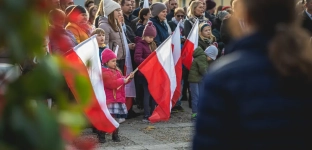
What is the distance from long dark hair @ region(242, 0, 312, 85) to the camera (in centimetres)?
186

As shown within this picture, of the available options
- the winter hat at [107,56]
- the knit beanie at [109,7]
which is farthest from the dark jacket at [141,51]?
the winter hat at [107,56]

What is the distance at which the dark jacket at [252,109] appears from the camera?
73.6 inches

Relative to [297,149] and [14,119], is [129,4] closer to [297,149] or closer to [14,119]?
[297,149]

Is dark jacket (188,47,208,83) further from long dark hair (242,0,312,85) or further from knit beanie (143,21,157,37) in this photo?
long dark hair (242,0,312,85)

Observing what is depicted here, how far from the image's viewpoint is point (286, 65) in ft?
6.09

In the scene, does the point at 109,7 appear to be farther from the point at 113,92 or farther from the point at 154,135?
the point at 154,135

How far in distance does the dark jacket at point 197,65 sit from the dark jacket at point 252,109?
26.6 feet

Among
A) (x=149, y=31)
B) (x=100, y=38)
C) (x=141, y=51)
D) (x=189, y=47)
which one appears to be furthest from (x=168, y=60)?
(x=100, y=38)

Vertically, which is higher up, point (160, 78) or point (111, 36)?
point (111, 36)

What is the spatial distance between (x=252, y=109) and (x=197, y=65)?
8.24m

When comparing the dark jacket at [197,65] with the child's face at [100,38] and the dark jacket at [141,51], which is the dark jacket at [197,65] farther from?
the child's face at [100,38]

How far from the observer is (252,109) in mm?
1875

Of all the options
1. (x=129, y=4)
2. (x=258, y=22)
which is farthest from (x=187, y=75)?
(x=258, y=22)

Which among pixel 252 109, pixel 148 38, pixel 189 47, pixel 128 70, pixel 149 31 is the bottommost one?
pixel 128 70
